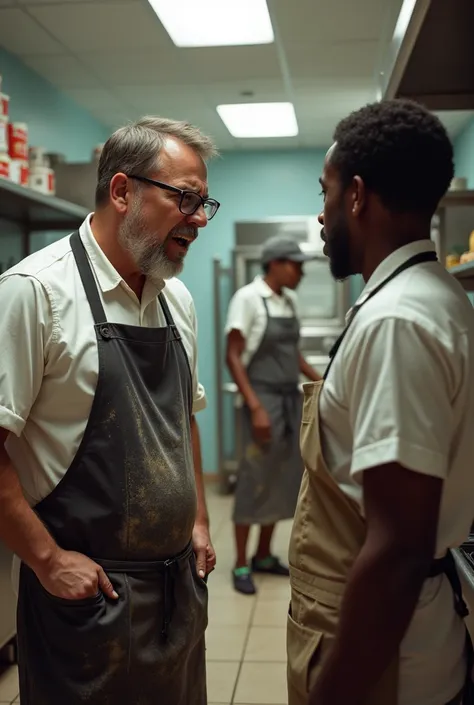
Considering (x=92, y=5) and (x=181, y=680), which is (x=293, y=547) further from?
(x=92, y=5)

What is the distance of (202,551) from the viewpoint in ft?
5.78

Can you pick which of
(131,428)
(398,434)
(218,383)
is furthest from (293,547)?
(218,383)

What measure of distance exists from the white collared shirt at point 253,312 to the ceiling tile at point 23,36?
1.60m

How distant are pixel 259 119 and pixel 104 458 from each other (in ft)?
13.8

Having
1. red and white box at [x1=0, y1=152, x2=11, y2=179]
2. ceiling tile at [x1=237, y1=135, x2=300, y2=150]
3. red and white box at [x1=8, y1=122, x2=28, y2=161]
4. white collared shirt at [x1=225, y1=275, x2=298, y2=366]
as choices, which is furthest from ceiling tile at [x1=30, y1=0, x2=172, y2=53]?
ceiling tile at [x1=237, y1=135, x2=300, y2=150]

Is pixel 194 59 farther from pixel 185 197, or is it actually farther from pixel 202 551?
pixel 202 551

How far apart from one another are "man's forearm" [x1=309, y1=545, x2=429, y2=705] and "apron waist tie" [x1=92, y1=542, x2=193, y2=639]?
25.1 inches

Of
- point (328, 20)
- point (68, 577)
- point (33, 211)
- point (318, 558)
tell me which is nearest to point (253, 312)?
point (33, 211)

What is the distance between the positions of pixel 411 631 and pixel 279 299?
9.95ft

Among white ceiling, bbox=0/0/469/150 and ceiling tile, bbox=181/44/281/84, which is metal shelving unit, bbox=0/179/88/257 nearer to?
white ceiling, bbox=0/0/469/150

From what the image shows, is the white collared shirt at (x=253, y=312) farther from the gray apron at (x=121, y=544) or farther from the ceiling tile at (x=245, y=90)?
the gray apron at (x=121, y=544)

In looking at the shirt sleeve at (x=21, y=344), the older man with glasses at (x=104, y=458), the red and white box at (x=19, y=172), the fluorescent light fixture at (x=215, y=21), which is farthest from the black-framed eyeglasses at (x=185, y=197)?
the fluorescent light fixture at (x=215, y=21)

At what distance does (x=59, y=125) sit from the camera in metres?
4.60

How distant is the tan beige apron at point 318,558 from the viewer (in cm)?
104
